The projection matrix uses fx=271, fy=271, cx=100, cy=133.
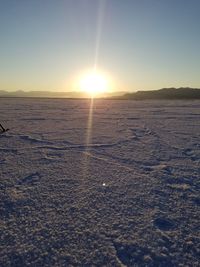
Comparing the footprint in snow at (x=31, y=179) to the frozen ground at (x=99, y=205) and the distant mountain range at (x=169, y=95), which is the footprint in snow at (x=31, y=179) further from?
the distant mountain range at (x=169, y=95)

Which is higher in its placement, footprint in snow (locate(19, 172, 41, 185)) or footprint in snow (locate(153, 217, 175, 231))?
footprint in snow (locate(153, 217, 175, 231))

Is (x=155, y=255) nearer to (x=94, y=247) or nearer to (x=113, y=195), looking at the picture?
(x=94, y=247)

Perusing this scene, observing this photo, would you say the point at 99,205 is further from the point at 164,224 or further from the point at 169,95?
the point at 169,95

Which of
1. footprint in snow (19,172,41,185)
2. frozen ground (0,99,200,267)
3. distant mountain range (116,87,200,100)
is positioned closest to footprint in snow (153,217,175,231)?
frozen ground (0,99,200,267)

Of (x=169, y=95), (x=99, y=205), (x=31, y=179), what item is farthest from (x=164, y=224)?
(x=169, y=95)

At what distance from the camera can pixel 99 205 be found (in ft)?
11.0

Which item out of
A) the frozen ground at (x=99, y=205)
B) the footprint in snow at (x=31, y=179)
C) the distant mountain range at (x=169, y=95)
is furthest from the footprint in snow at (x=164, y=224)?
the distant mountain range at (x=169, y=95)

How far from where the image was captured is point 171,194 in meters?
3.69

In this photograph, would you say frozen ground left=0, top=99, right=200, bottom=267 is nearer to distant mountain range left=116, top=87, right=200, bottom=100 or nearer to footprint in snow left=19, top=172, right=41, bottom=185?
footprint in snow left=19, top=172, right=41, bottom=185

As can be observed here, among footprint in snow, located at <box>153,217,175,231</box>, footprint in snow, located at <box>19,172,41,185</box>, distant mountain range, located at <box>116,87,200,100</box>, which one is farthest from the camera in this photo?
distant mountain range, located at <box>116,87,200,100</box>

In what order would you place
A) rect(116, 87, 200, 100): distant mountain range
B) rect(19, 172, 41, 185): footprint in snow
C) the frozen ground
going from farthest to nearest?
1. rect(116, 87, 200, 100): distant mountain range
2. rect(19, 172, 41, 185): footprint in snow
3. the frozen ground

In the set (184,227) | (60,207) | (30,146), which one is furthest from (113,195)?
(30,146)

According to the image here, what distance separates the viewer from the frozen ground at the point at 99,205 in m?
2.44

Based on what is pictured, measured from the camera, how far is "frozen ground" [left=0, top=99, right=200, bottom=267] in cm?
244
